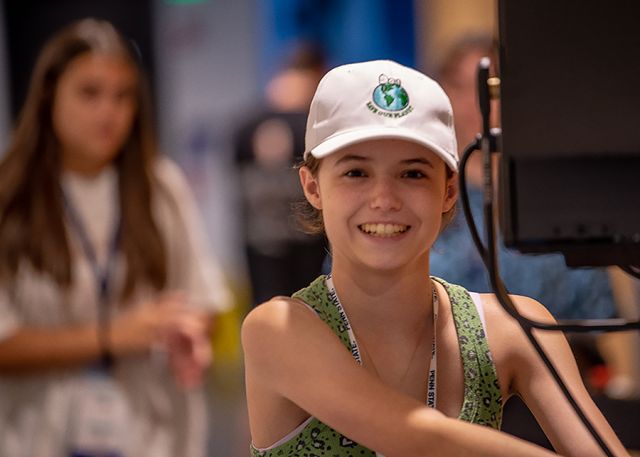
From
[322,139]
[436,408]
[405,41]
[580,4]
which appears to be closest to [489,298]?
[436,408]

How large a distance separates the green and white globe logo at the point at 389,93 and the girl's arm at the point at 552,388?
0.82 ft

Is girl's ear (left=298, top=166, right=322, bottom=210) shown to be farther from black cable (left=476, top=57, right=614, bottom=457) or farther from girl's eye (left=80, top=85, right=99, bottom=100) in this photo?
girl's eye (left=80, top=85, right=99, bottom=100)

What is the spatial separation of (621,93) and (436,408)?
378mm

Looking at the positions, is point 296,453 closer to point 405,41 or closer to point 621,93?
point 621,93

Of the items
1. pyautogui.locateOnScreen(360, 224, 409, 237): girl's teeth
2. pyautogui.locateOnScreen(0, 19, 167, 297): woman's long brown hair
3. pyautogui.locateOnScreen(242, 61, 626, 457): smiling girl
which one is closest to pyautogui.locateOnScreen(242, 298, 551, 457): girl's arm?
pyautogui.locateOnScreen(242, 61, 626, 457): smiling girl

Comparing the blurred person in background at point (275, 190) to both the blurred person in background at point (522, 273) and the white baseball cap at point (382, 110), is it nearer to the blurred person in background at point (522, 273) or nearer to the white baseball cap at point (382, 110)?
the blurred person in background at point (522, 273)

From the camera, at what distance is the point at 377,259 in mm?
1302

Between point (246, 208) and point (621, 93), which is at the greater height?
point (621, 93)

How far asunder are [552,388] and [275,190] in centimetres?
265

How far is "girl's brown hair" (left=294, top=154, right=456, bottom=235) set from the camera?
Result: 1.37 metres

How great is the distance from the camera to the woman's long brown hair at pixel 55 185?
2746 millimetres

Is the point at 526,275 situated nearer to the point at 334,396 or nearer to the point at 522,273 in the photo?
the point at 522,273

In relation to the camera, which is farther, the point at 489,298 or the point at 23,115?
the point at 23,115

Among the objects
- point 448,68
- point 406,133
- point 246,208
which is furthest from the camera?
point 246,208
